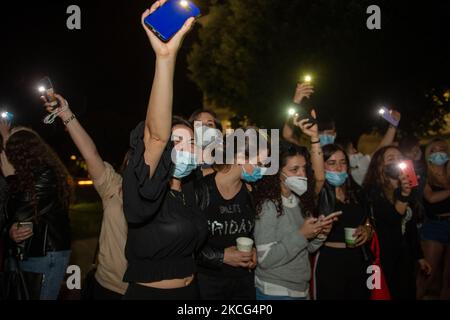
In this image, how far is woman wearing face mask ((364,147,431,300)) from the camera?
437cm

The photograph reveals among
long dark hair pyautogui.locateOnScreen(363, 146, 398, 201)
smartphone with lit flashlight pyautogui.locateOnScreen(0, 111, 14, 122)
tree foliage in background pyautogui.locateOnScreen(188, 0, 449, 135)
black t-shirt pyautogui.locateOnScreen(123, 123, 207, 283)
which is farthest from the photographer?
tree foliage in background pyautogui.locateOnScreen(188, 0, 449, 135)

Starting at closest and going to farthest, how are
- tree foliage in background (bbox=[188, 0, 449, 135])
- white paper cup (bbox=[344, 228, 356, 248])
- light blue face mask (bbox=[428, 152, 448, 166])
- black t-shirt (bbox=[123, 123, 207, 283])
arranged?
black t-shirt (bbox=[123, 123, 207, 283]), white paper cup (bbox=[344, 228, 356, 248]), light blue face mask (bbox=[428, 152, 448, 166]), tree foliage in background (bbox=[188, 0, 449, 135])

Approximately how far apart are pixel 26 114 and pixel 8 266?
1237 cm

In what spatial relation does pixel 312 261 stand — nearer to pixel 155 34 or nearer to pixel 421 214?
pixel 421 214

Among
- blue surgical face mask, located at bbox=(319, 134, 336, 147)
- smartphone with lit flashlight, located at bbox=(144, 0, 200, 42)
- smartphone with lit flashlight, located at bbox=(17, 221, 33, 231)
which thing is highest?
smartphone with lit flashlight, located at bbox=(144, 0, 200, 42)

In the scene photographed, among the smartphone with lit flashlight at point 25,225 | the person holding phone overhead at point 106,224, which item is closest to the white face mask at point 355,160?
the person holding phone overhead at point 106,224

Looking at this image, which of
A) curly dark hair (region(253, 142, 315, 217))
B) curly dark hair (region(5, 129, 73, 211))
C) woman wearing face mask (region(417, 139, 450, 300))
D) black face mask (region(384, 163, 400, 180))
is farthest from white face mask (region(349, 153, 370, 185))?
curly dark hair (region(5, 129, 73, 211))

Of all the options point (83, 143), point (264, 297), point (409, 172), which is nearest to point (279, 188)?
point (264, 297)

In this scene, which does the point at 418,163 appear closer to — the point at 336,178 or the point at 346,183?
the point at 346,183

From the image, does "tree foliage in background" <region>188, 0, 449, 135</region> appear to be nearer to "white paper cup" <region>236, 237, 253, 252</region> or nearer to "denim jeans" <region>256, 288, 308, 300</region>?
"denim jeans" <region>256, 288, 308, 300</region>

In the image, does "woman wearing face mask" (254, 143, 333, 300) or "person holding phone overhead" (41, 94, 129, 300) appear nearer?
"person holding phone overhead" (41, 94, 129, 300)

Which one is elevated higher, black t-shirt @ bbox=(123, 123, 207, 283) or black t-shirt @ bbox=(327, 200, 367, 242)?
black t-shirt @ bbox=(123, 123, 207, 283)

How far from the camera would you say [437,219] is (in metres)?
5.68

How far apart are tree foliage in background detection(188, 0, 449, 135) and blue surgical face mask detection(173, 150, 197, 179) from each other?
10.2 m
